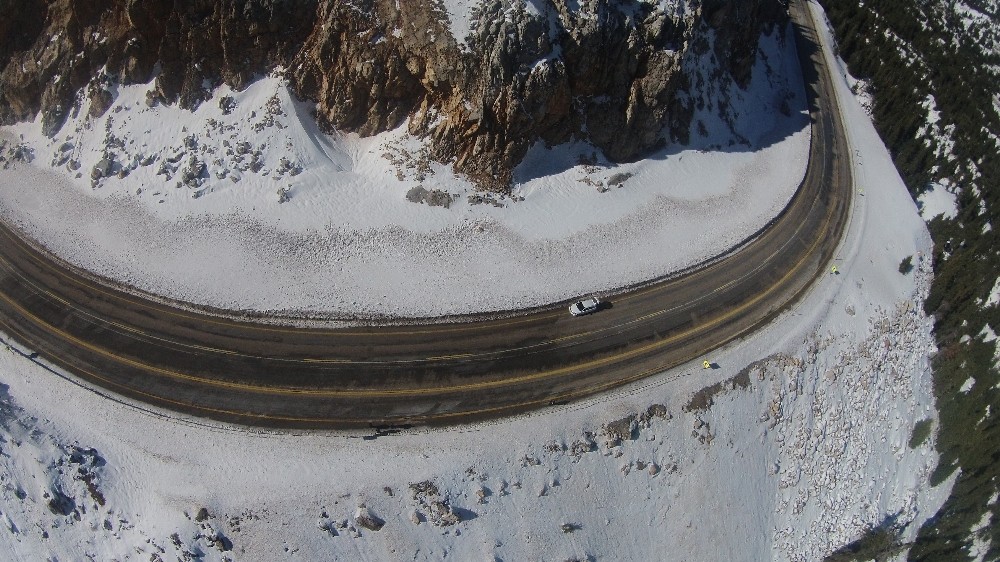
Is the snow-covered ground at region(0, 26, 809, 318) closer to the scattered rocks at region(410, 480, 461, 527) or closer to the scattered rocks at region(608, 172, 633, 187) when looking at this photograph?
the scattered rocks at region(608, 172, 633, 187)

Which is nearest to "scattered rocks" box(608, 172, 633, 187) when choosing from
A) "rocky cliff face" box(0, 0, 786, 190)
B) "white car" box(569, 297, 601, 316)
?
"rocky cliff face" box(0, 0, 786, 190)

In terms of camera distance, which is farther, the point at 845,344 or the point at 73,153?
the point at 73,153

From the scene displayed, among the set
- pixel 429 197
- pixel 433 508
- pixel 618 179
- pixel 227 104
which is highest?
pixel 618 179

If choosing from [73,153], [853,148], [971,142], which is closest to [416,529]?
[73,153]

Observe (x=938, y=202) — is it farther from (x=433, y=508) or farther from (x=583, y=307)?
(x=433, y=508)

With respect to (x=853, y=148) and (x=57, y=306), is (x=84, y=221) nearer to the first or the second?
(x=57, y=306)

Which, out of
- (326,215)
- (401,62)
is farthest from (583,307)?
(401,62)
